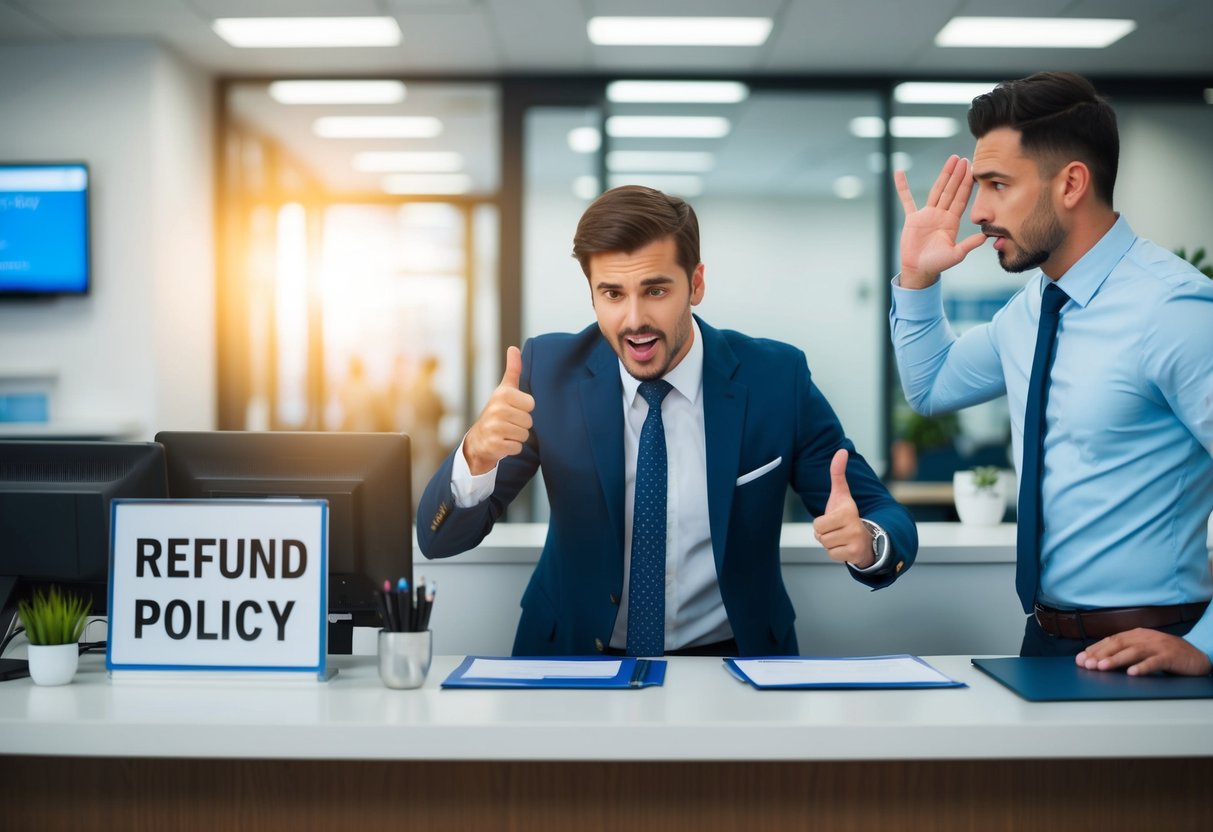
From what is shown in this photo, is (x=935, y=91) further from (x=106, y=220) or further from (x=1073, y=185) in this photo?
(x=106, y=220)

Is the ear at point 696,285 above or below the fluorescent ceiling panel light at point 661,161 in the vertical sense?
below

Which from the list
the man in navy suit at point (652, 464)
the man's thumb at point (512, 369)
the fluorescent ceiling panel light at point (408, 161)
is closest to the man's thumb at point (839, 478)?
the man in navy suit at point (652, 464)

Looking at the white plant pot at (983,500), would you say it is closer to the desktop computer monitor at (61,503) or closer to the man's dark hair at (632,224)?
the man's dark hair at (632,224)

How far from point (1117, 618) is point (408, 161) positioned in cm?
512

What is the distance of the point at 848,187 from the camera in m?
5.20

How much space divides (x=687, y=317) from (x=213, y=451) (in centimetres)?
92

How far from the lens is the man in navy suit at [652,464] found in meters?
1.72

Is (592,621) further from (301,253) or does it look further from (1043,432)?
(301,253)

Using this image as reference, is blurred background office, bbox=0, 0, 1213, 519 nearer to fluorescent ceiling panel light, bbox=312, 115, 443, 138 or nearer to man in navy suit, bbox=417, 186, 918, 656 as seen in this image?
fluorescent ceiling panel light, bbox=312, 115, 443, 138

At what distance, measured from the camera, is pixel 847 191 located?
519 centimetres

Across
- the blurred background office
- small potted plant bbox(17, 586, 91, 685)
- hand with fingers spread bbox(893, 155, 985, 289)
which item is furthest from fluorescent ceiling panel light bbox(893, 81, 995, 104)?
small potted plant bbox(17, 586, 91, 685)

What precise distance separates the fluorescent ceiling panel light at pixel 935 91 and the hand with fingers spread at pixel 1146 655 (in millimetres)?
4382

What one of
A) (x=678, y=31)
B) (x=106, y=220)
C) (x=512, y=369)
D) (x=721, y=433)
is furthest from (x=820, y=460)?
(x=106, y=220)

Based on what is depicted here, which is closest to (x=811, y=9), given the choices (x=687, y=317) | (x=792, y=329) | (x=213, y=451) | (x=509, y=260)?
(x=792, y=329)
